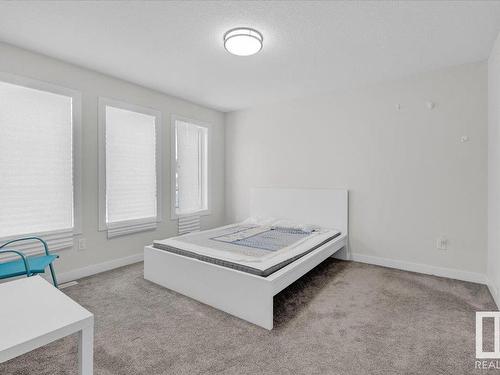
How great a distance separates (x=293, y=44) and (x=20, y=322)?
278 cm

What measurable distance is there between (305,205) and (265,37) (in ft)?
8.11

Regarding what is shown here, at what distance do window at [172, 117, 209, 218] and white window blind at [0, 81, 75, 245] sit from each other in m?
1.49

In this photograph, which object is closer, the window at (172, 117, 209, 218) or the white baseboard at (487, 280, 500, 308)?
the white baseboard at (487, 280, 500, 308)

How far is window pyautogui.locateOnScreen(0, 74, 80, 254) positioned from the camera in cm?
263

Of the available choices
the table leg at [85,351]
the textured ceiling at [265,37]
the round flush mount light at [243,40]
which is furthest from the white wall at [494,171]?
the table leg at [85,351]

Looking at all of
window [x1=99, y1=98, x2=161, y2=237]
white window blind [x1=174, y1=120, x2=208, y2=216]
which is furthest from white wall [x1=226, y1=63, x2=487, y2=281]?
window [x1=99, y1=98, x2=161, y2=237]

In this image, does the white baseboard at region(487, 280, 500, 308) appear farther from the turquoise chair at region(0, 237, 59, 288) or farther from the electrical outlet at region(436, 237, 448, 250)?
the turquoise chair at region(0, 237, 59, 288)

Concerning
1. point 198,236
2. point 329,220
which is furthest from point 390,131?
point 198,236

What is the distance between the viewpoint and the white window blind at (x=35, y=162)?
8.62 ft

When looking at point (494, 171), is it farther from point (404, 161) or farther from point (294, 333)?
point (294, 333)

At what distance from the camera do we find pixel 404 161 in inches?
136

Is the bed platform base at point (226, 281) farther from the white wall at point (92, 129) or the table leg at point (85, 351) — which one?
the table leg at point (85, 351)

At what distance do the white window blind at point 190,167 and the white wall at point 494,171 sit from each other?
12.7ft

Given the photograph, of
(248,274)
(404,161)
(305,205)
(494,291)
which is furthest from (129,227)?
(494,291)
